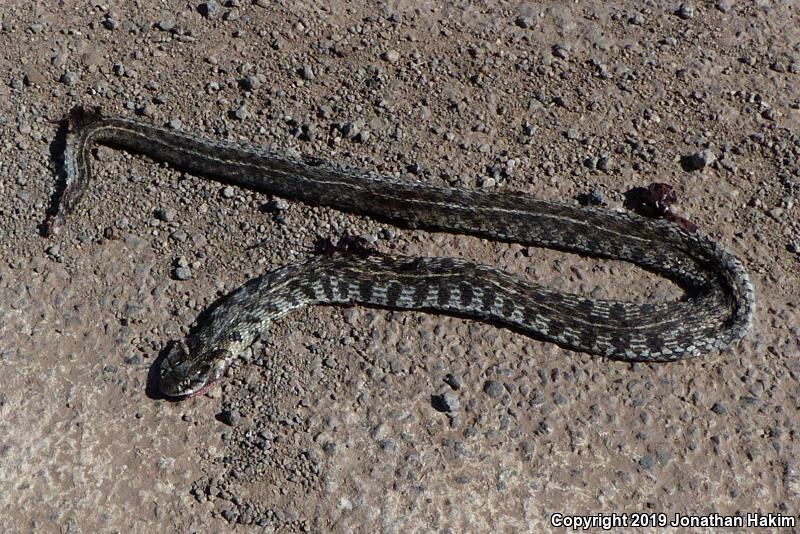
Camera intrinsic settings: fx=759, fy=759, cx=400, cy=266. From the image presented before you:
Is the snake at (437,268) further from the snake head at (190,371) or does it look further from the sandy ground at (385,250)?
the sandy ground at (385,250)

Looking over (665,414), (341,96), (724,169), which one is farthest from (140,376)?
(724,169)

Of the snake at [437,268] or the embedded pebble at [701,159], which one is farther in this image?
the embedded pebble at [701,159]

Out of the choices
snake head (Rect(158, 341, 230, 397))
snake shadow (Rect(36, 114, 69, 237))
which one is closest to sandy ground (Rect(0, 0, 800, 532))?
snake shadow (Rect(36, 114, 69, 237))

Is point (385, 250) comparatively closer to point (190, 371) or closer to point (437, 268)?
point (437, 268)

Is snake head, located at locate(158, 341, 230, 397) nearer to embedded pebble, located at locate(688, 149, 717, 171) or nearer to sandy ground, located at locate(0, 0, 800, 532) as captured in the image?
sandy ground, located at locate(0, 0, 800, 532)

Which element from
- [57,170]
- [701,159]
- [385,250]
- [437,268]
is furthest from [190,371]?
[701,159]

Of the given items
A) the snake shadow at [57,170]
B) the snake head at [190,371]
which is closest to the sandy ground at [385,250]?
the snake shadow at [57,170]

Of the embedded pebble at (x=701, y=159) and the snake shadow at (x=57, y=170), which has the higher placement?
the embedded pebble at (x=701, y=159)

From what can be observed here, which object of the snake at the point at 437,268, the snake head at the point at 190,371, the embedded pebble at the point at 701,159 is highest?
the embedded pebble at the point at 701,159
